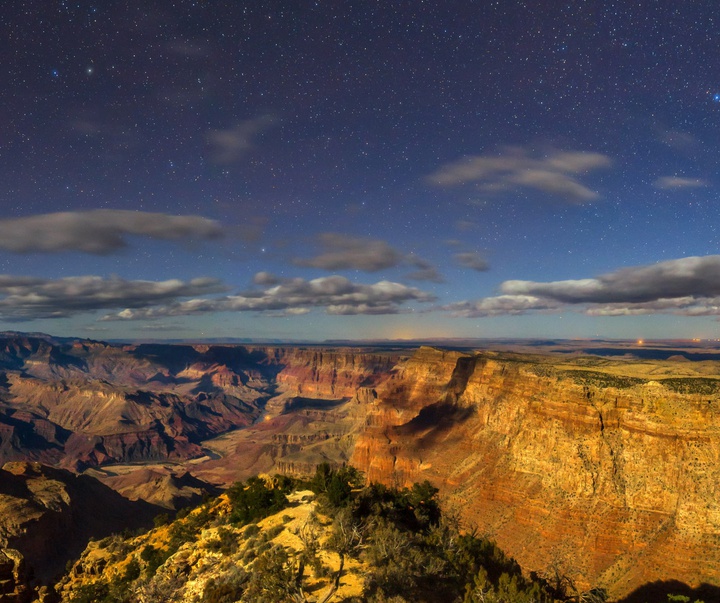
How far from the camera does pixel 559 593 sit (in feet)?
139

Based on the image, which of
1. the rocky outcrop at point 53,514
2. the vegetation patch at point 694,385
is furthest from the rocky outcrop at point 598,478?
the rocky outcrop at point 53,514

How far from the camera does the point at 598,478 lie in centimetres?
5794

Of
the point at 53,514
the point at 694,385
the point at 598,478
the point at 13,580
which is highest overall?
the point at 694,385

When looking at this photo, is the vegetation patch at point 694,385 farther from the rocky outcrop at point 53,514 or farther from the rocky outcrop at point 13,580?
the rocky outcrop at point 53,514

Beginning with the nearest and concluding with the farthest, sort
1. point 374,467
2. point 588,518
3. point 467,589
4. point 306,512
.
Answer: point 467,589 < point 306,512 < point 588,518 < point 374,467

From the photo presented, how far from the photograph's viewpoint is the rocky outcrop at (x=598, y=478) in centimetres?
4862

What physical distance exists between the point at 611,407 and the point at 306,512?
2031 inches

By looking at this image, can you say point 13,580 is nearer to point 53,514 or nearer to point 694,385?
point 53,514

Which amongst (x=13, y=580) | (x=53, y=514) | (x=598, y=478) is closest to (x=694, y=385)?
(x=598, y=478)

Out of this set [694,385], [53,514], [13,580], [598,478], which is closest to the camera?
[13,580]

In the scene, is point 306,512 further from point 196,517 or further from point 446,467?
point 446,467

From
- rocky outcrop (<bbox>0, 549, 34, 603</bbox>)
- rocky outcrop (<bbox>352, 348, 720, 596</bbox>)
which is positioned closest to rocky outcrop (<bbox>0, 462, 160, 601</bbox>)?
rocky outcrop (<bbox>0, 549, 34, 603</bbox>)

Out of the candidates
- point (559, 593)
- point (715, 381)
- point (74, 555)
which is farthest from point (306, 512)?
point (74, 555)

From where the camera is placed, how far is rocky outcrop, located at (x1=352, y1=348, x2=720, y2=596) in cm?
4862
